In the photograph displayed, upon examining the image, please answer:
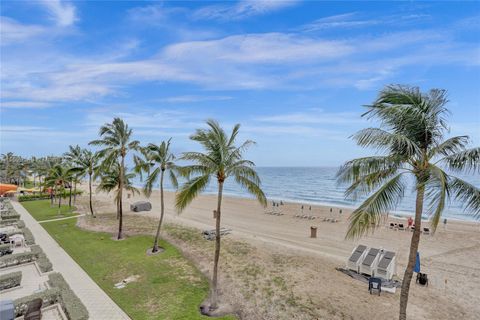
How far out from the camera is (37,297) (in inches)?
445

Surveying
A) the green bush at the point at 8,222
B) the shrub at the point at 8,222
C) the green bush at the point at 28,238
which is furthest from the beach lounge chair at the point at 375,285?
the green bush at the point at 8,222

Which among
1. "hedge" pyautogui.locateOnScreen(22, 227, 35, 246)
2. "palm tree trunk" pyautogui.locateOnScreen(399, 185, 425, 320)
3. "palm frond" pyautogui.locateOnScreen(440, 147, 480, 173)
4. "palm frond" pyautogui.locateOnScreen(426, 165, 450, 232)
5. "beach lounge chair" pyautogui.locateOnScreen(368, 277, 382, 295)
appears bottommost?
"hedge" pyautogui.locateOnScreen(22, 227, 35, 246)

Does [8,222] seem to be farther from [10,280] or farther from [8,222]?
[10,280]

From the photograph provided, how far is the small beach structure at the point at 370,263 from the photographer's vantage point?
49.3 ft

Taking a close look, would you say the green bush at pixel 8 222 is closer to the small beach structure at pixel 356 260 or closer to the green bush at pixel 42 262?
the green bush at pixel 42 262

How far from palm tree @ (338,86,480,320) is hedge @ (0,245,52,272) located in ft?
56.9

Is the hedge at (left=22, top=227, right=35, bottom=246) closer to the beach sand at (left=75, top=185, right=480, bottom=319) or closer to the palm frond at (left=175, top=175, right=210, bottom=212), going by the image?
the beach sand at (left=75, top=185, right=480, bottom=319)

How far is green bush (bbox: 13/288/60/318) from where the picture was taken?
35.2 ft

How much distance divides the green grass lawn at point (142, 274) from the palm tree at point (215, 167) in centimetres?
193

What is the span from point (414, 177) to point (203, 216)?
1223 inches

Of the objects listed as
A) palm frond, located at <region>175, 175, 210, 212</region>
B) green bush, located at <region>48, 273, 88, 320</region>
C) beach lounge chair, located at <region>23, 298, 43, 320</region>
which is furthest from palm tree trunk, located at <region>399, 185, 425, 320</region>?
beach lounge chair, located at <region>23, 298, 43, 320</region>

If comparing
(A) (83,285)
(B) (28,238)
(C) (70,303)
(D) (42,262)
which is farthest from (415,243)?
(B) (28,238)

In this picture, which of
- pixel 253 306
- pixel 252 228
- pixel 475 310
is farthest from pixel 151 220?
pixel 475 310

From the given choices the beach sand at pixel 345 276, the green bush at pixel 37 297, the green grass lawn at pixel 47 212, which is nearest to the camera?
the green bush at pixel 37 297
